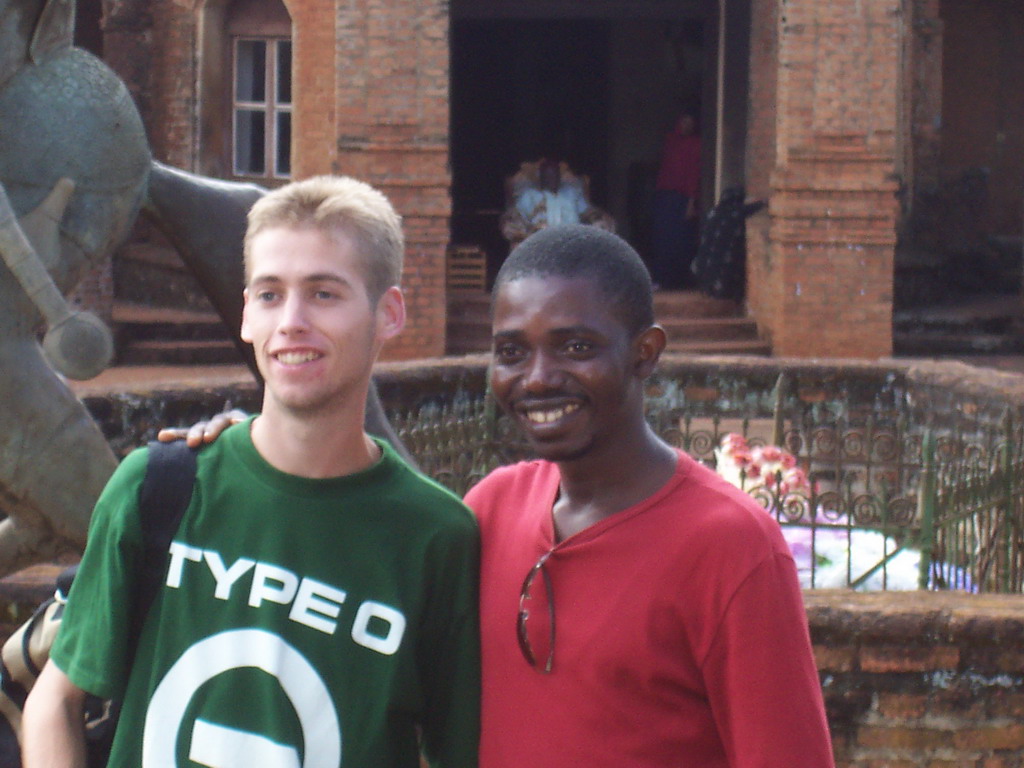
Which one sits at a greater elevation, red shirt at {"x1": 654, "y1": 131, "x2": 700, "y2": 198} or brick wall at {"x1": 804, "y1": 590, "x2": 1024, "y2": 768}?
red shirt at {"x1": 654, "y1": 131, "x2": 700, "y2": 198}

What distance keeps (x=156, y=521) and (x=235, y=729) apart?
0.31m

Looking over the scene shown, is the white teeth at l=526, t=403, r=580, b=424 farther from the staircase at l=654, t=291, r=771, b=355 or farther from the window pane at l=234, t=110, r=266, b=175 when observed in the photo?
the window pane at l=234, t=110, r=266, b=175

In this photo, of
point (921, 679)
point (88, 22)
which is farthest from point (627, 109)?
point (921, 679)

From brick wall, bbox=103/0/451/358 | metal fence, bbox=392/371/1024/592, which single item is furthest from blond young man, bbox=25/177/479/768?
brick wall, bbox=103/0/451/358

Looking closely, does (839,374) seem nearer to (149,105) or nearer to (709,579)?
(709,579)

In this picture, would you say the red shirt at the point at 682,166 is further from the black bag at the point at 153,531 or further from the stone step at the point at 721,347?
the black bag at the point at 153,531

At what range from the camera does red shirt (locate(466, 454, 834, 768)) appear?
2.00 meters

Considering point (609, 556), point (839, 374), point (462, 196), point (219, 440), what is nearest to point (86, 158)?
point (219, 440)

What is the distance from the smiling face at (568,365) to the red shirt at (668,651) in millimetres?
125

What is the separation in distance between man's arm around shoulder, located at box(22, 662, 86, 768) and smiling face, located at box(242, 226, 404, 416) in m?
0.50

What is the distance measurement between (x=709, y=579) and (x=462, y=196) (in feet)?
53.3

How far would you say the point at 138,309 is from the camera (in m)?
15.4

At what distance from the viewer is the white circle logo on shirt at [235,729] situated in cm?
215

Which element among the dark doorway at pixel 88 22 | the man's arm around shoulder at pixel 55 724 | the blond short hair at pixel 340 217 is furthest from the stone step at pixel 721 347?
the man's arm around shoulder at pixel 55 724
